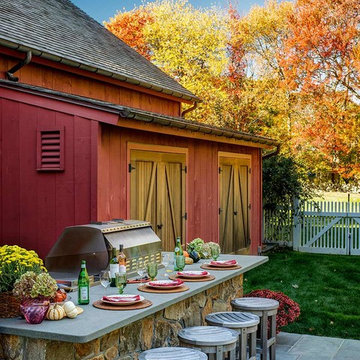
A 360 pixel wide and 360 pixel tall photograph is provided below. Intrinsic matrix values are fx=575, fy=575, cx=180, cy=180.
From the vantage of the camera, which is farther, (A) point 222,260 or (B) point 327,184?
(B) point 327,184

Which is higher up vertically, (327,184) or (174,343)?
(327,184)

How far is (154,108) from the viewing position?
12789 millimetres

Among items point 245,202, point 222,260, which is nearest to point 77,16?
point 245,202

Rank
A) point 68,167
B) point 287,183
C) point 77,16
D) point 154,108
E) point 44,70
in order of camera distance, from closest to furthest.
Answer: point 68,167 < point 44,70 < point 154,108 < point 77,16 < point 287,183

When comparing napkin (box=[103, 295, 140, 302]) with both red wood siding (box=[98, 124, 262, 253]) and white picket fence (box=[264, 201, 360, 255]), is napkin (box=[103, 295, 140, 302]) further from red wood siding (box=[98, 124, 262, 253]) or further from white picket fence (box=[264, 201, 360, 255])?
white picket fence (box=[264, 201, 360, 255])

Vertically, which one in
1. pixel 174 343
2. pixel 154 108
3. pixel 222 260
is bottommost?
pixel 174 343

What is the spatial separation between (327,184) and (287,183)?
8729mm

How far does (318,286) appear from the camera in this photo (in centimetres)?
1070

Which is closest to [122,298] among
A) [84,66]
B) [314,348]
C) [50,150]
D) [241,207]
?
[314,348]

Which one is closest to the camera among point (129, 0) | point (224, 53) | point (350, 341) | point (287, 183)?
point (350, 341)

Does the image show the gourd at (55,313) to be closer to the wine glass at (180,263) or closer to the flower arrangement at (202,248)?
the wine glass at (180,263)

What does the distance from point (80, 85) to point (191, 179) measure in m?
2.60

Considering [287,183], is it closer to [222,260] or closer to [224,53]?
[222,260]

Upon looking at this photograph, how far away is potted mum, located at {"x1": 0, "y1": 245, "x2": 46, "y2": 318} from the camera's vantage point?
387cm
